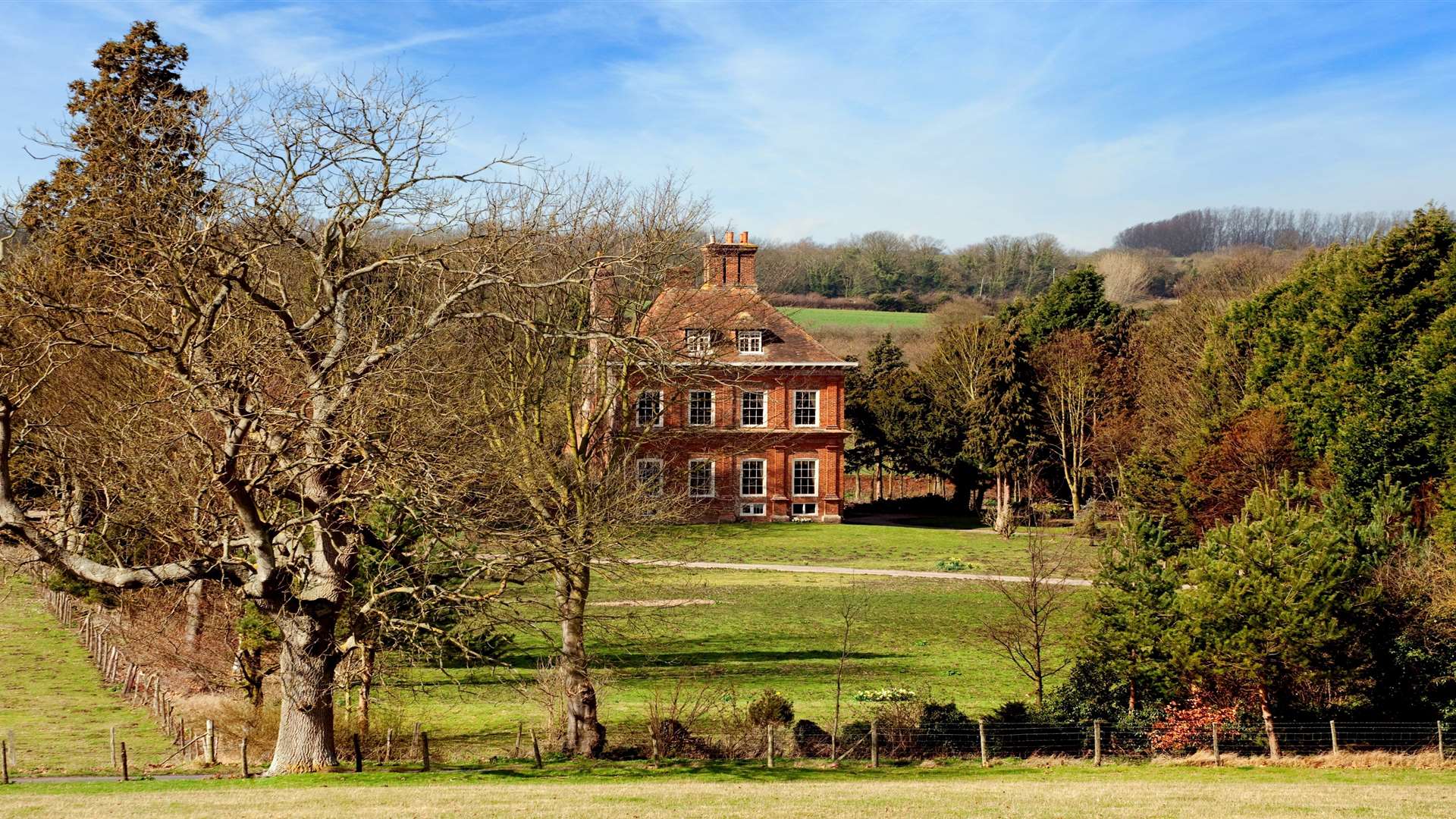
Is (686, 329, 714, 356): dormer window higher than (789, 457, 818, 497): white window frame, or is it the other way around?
(686, 329, 714, 356): dormer window

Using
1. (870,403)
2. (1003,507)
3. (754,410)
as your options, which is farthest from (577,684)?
(870,403)

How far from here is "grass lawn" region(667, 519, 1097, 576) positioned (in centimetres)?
3838

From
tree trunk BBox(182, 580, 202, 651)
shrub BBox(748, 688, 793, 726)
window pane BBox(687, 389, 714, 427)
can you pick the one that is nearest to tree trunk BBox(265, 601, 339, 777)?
tree trunk BBox(182, 580, 202, 651)

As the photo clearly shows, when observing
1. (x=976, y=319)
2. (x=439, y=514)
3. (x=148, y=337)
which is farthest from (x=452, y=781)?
(x=976, y=319)

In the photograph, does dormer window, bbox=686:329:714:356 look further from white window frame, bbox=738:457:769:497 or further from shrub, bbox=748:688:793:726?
white window frame, bbox=738:457:769:497

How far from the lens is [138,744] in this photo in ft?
61.2

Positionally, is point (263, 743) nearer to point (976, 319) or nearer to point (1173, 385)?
point (1173, 385)

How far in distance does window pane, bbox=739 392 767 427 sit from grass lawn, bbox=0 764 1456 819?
1256 inches

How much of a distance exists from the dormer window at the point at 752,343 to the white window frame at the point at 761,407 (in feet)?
5.12

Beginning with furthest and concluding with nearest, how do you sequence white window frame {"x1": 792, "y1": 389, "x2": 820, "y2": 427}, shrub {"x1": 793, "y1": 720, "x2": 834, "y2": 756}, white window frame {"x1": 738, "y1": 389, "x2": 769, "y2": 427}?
white window frame {"x1": 792, "y1": 389, "x2": 820, "y2": 427}, white window frame {"x1": 738, "y1": 389, "x2": 769, "y2": 427}, shrub {"x1": 793, "y1": 720, "x2": 834, "y2": 756}

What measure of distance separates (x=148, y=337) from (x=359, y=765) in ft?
20.2

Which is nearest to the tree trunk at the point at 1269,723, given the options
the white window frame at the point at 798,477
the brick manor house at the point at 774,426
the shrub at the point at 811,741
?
the shrub at the point at 811,741

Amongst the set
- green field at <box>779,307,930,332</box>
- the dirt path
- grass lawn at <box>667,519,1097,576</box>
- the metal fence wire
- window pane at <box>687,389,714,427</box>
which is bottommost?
the metal fence wire

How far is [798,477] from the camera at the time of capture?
49281 mm
